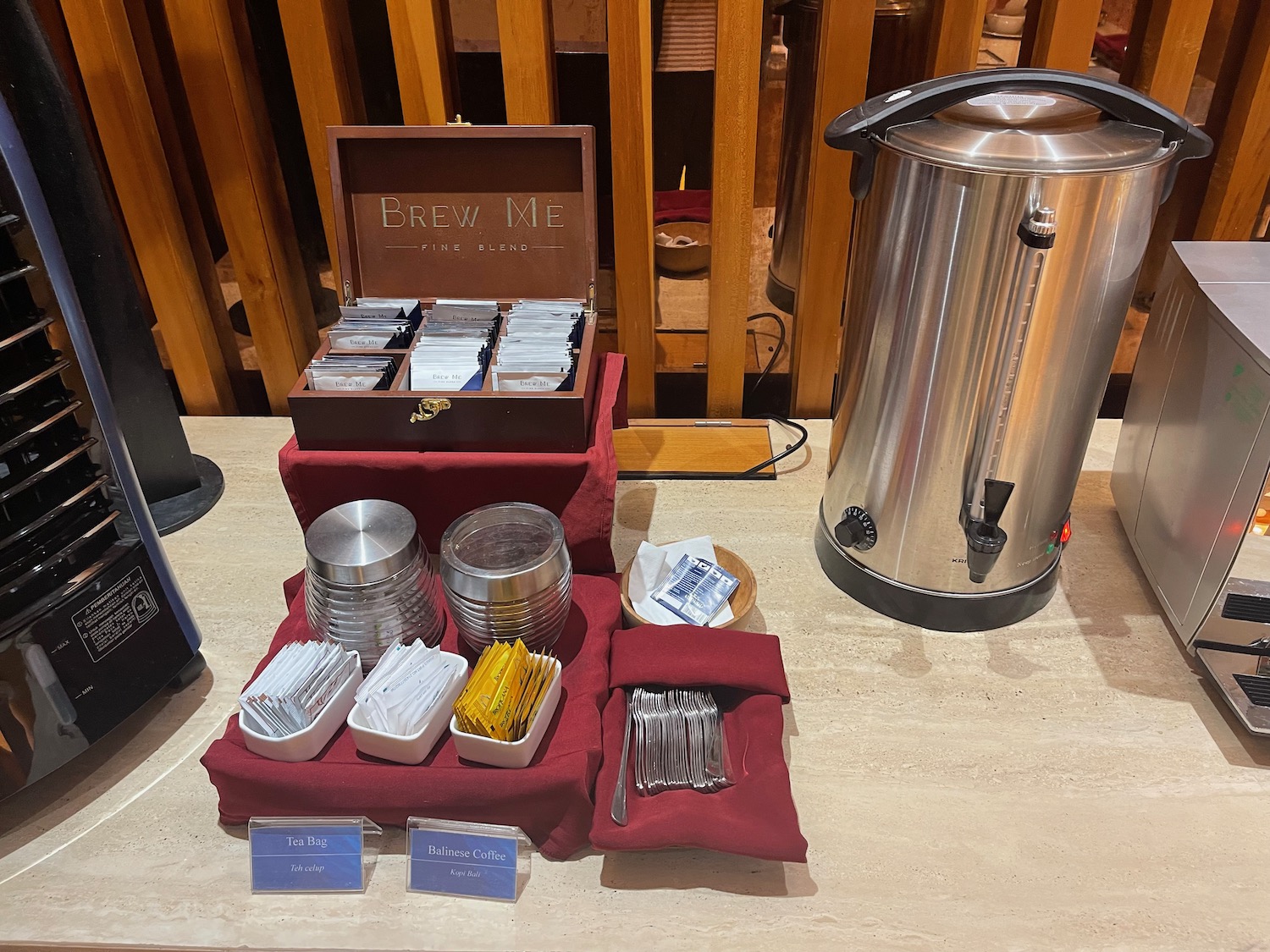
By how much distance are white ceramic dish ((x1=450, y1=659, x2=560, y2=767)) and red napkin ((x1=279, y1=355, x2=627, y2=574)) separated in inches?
9.7

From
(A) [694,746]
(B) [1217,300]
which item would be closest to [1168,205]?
(B) [1217,300]

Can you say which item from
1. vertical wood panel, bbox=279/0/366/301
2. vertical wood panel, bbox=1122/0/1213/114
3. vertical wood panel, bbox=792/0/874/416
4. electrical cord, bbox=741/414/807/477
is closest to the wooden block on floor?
electrical cord, bbox=741/414/807/477

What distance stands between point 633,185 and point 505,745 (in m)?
0.83

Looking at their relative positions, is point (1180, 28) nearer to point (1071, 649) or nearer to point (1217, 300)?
point (1217, 300)

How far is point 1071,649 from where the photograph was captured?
109 centimetres

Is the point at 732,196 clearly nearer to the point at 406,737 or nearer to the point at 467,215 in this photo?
the point at 467,215

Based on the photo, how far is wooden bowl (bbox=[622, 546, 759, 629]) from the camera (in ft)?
3.43

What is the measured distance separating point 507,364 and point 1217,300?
77 cm

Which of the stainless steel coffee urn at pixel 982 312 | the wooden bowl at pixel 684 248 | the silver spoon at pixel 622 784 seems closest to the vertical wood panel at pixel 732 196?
the wooden bowl at pixel 684 248

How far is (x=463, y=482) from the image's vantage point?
3.42ft

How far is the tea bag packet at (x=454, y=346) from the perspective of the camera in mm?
1050

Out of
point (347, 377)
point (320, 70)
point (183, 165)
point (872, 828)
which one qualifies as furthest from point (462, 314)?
point (872, 828)

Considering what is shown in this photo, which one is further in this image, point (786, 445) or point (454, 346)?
point (786, 445)

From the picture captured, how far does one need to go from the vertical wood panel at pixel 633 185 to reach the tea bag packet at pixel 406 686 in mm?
703
